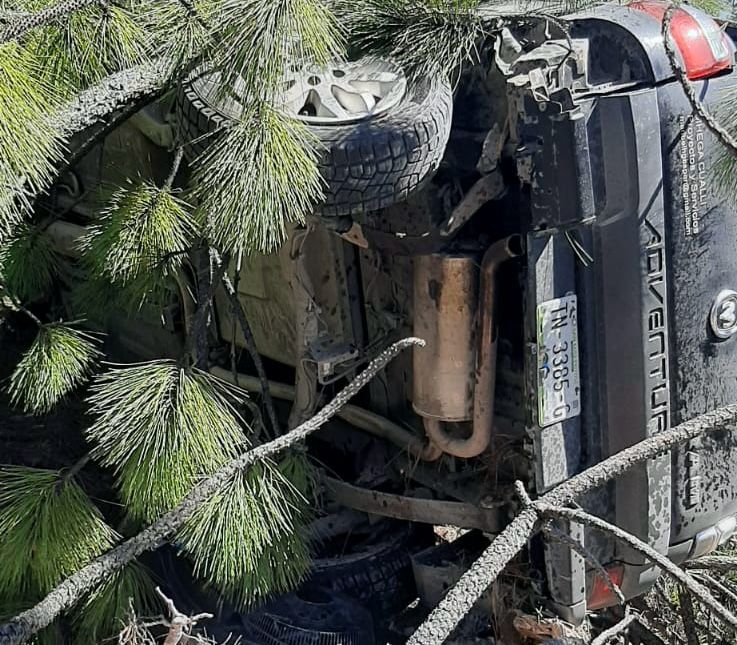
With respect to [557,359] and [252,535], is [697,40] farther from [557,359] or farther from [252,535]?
[252,535]

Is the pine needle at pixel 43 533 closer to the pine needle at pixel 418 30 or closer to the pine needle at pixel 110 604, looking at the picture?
the pine needle at pixel 110 604

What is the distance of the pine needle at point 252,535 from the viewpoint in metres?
2.52

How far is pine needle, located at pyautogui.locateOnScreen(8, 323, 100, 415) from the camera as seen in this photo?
8.91 ft

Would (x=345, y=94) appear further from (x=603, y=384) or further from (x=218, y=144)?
(x=603, y=384)

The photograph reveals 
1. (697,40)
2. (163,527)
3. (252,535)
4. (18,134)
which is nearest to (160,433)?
(163,527)

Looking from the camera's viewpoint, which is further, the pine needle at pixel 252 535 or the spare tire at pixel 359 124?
the pine needle at pixel 252 535

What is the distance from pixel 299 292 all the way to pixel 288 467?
0.51 metres

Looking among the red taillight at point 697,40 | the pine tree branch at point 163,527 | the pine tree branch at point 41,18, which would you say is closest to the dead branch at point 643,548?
the pine tree branch at point 163,527

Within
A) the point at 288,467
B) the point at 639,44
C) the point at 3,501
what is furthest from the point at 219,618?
the point at 639,44

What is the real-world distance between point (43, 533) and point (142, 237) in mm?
727

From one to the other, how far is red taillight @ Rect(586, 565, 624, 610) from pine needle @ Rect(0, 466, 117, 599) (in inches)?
48.1

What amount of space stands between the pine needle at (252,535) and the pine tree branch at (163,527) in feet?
0.18

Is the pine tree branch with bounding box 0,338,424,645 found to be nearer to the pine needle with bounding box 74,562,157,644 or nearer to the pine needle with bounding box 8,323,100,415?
the pine needle with bounding box 74,562,157,644

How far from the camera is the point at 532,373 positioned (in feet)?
8.47
